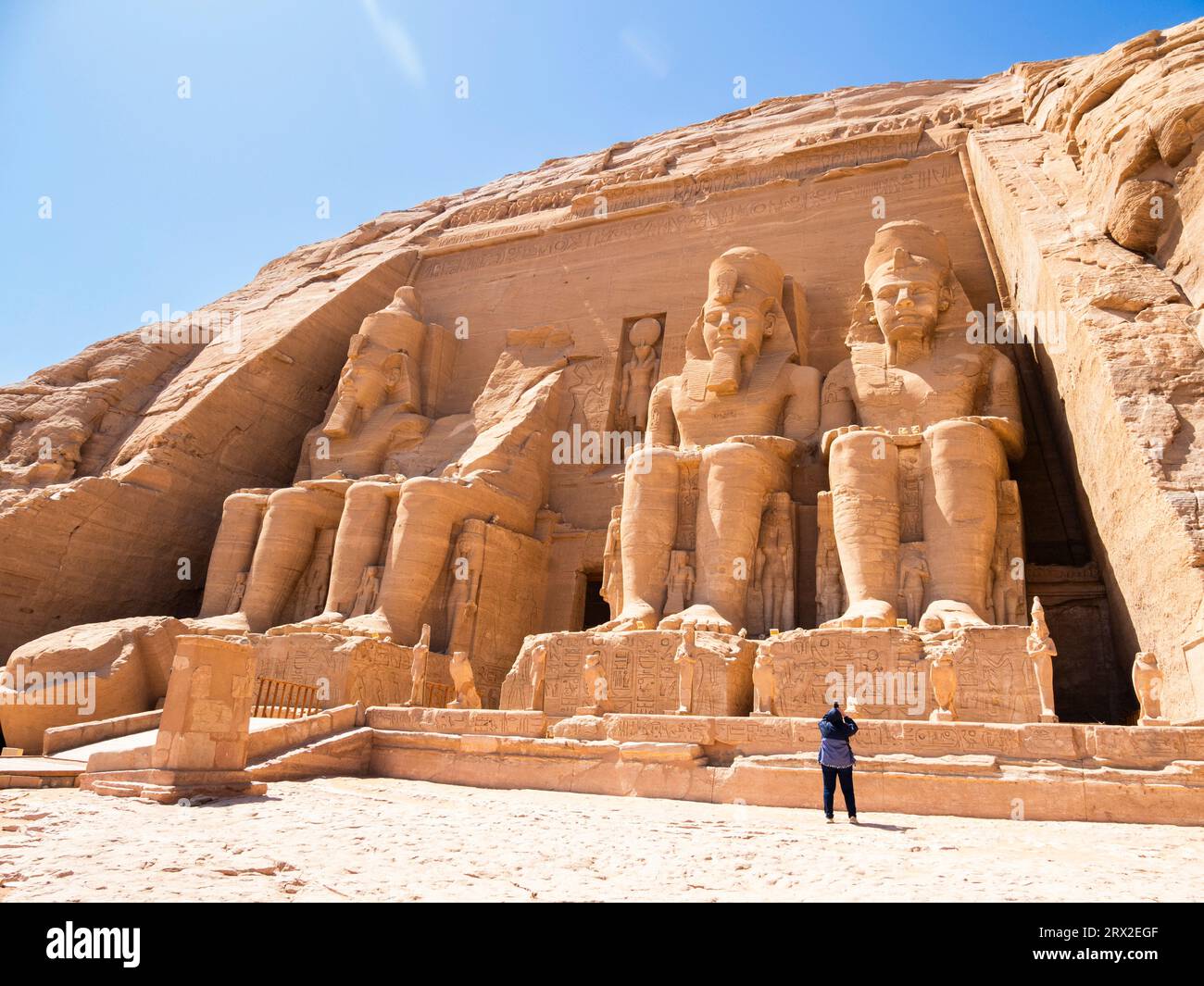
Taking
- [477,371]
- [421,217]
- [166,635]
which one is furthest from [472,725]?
[421,217]

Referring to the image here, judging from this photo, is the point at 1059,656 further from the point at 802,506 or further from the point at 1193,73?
the point at 1193,73

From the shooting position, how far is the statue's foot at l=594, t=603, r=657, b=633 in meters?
6.69

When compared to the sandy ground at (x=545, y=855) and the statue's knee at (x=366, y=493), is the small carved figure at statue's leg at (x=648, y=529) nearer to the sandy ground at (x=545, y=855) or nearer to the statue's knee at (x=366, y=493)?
the statue's knee at (x=366, y=493)

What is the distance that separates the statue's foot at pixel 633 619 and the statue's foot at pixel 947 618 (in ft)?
6.16

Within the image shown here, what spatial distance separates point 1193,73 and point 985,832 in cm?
550

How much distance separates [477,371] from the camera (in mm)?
11305

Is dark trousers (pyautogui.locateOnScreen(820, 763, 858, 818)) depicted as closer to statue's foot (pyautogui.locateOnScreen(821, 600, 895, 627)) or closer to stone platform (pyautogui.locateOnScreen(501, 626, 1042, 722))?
stone platform (pyautogui.locateOnScreen(501, 626, 1042, 722))

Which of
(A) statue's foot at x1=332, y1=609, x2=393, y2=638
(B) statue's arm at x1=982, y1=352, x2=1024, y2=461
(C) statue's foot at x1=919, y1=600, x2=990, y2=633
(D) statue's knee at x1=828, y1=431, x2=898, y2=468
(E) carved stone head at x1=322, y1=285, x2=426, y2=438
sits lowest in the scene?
(A) statue's foot at x1=332, y1=609, x2=393, y2=638

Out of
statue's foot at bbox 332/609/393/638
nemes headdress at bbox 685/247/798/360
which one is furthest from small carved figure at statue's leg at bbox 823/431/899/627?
statue's foot at bbox 332/609/393/638

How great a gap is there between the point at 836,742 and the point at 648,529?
3122mm

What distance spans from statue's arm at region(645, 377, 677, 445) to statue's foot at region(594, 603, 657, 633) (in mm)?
2024

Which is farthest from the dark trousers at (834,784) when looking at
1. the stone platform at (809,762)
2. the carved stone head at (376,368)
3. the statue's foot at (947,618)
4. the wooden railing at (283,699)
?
the carved stone head at (376,368)

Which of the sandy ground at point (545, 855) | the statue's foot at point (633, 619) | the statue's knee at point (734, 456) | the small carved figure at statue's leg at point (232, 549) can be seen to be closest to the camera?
the sandy ground at point (545, 855)

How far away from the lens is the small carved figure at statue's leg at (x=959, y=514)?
6.24 meters
